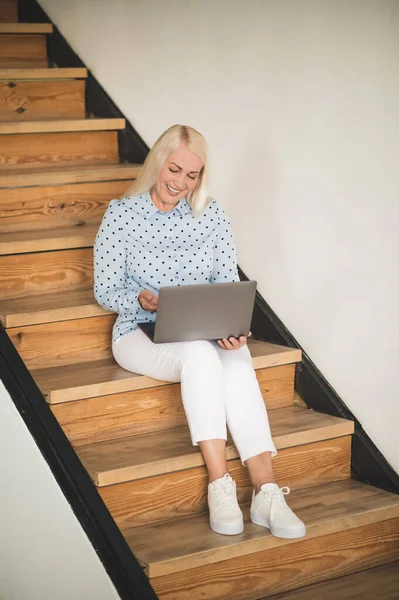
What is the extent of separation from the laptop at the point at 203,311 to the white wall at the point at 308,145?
49 cm

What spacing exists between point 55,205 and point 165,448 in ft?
3.76

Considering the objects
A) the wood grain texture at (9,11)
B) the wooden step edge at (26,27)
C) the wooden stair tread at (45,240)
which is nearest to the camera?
the wooden stair tread at (45,240)

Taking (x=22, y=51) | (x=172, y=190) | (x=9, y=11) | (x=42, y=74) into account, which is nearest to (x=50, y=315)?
(x=172, y=190)

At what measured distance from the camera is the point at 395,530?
8.68 feet

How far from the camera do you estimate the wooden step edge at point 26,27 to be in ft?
12.3

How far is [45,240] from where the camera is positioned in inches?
116

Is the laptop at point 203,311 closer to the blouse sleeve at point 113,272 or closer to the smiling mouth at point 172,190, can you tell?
the blouse sleeve at point 113,272

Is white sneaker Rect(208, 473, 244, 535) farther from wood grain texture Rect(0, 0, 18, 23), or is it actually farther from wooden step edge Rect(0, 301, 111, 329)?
wood grain texture Rect(0, 0, 18, 23)

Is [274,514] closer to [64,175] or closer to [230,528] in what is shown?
[230,528]

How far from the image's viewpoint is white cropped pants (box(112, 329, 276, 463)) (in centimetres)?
240

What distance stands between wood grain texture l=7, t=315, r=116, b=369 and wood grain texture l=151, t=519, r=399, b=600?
847 mm

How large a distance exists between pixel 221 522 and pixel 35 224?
1.39 meters

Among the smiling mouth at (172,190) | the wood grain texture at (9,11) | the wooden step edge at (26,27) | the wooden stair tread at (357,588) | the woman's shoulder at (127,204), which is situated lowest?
the wooden stair tread at (357,588)

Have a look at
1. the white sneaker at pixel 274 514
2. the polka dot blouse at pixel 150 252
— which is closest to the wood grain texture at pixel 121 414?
the polka dot blouse at pixel 150 252
